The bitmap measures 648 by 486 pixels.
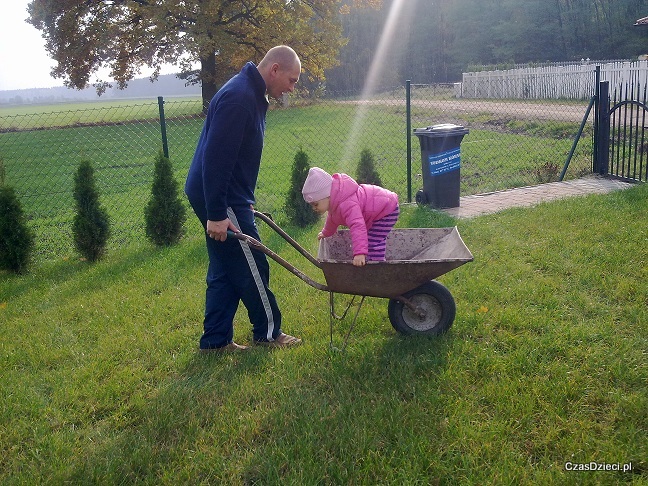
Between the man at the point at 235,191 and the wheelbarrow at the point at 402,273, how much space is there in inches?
7.5

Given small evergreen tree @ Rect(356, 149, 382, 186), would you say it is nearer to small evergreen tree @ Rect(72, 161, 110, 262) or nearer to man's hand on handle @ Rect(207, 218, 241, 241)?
small evergreen tree @ Rect(72, 161, 110, 262)

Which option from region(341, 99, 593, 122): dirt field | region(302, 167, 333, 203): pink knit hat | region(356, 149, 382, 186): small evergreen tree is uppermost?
region(341, 99, 593, 122): dirt field

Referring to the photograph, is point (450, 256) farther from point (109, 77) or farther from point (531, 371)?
point (109, 77)

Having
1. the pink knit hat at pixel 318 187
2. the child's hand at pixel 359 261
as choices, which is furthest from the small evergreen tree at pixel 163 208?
the child's hand at pixel 359 261

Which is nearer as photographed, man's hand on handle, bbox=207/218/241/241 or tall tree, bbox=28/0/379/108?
man's hand on handle, bbox=207/218/241/241

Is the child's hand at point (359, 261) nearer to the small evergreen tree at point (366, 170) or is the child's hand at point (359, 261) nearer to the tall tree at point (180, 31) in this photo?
the small evergreen tree at point (366, 170)

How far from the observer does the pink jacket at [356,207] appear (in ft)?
11.4

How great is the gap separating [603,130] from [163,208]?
6877 millimetres

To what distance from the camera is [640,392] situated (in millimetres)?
2912

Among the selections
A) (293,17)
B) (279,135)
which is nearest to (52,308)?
(279,135)

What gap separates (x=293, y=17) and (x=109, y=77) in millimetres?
10598

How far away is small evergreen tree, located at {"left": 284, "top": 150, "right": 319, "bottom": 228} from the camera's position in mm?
6906

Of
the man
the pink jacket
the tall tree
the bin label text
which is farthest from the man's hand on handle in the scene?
the tall tree

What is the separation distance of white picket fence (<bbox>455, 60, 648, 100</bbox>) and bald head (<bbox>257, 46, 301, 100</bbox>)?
15.6 metres
